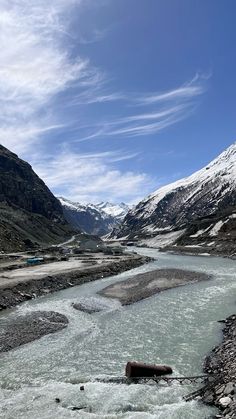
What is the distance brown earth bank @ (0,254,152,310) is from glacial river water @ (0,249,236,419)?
12.7ft

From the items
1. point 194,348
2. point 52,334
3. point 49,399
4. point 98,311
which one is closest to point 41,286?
point 98,311

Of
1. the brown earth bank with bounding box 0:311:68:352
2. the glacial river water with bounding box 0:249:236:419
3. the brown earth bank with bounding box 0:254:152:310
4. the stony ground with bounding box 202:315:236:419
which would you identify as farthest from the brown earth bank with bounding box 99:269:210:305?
the stony ground with bounding box 202:315:236:419

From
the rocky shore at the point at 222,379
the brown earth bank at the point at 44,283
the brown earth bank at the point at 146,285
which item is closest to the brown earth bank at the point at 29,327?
the brown earth bank at the point at 44,283

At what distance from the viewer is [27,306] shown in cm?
5184

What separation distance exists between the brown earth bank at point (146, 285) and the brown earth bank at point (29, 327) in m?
11.5

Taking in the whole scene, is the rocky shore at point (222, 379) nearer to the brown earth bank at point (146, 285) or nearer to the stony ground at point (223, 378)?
the stony ground at point (223, 378)

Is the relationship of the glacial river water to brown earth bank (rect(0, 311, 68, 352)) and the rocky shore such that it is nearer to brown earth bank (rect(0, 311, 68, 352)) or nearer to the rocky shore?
the rocky shore

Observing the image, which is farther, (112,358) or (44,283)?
(44,283)

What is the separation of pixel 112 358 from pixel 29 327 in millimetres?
12010

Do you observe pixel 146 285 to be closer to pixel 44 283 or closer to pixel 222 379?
pixel 44 283

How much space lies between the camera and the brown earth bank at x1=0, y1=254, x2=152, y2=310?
55219 mm

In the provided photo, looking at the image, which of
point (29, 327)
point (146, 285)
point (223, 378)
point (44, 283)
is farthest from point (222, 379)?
point (44, 283)

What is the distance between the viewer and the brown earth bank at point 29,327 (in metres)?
35.2

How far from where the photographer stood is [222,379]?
2427 cm
